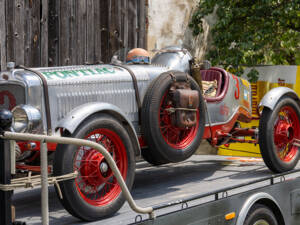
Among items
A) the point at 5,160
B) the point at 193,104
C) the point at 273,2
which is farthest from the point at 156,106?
the point at 273,2

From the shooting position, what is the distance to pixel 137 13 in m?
7.41

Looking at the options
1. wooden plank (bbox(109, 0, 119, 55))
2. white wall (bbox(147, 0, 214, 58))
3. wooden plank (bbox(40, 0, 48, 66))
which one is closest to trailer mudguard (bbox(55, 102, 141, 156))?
wooden plank (bbox(40, 0, 48, 66))

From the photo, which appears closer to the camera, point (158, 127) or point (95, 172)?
point (95, 172)

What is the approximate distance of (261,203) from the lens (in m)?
4.16

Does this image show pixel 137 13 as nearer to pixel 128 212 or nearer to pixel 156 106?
pixel 156 106

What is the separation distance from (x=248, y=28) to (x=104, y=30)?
2773 mm

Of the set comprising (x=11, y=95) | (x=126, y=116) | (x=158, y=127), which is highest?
(x=11, y=95)

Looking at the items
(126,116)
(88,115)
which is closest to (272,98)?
(126,116)

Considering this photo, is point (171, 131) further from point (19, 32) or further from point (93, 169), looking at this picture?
point (19, 32)

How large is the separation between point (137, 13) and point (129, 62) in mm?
3098

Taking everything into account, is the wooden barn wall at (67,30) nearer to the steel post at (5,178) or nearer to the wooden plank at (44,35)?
the wooden plank at (44,35)

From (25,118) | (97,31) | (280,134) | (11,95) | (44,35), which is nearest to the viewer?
(25,118)

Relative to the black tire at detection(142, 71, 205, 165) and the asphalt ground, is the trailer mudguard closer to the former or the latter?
the black tire at detection(142, 71, 205, 165)

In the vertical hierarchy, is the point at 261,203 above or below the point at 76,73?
below
